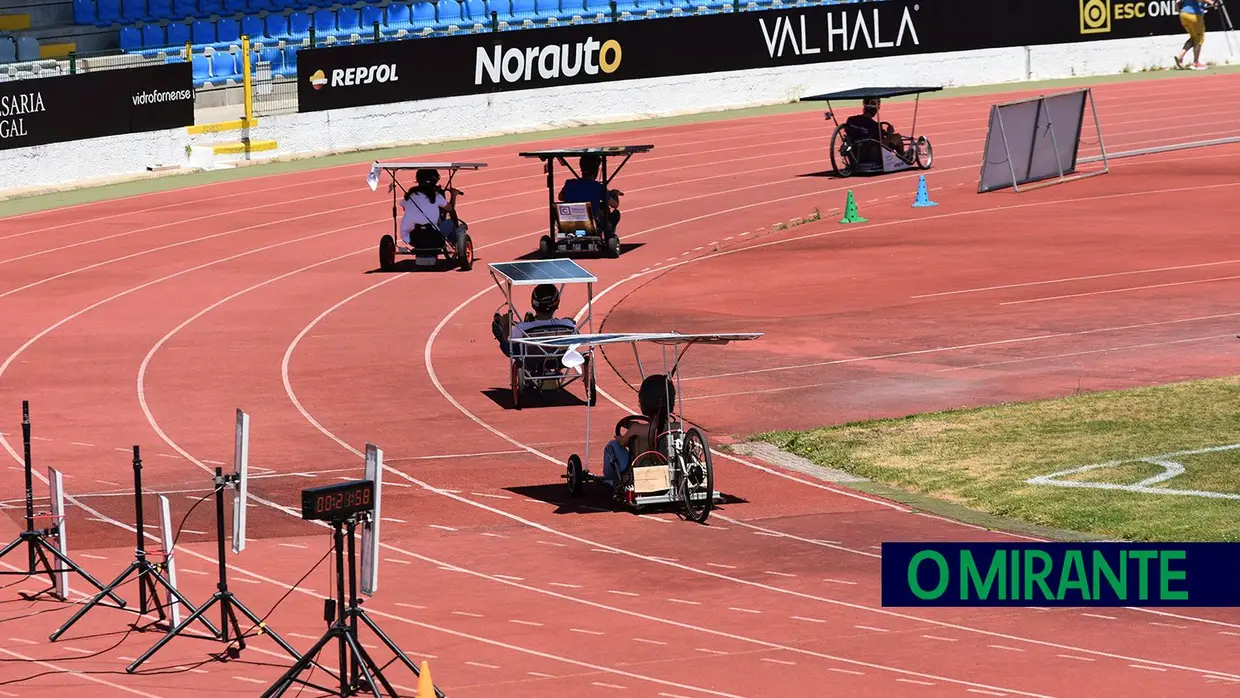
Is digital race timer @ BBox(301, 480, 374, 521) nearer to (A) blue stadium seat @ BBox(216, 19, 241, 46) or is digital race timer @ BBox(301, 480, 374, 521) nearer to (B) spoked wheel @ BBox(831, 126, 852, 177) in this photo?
(B) spoked wheel @ BBox(831, 126, 852, 177)

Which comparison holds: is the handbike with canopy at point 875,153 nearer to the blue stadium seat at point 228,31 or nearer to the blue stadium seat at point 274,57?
the blue stadium seat at point 274,57

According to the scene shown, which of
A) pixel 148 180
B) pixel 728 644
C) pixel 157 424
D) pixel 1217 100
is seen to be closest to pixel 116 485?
pixel 157 424

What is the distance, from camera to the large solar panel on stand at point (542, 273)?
26219 mm

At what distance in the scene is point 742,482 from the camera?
74.1 ft

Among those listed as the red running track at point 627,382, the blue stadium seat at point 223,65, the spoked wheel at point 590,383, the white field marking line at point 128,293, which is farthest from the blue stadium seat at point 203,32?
the spoked wheel at point 590,383

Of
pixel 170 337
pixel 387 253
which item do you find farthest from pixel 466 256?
pixel 170 337

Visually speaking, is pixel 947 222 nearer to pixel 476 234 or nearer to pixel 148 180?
pixel 476 234

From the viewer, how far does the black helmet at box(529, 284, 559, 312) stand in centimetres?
2708

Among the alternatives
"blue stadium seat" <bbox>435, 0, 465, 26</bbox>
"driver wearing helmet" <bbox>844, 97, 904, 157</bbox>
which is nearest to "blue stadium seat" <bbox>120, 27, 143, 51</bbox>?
"blue stadium seat" <bbox>435, 0, 465, 26</bbox>

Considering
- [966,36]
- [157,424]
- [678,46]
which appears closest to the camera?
[157,424]

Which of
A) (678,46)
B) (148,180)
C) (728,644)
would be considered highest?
(678,46)

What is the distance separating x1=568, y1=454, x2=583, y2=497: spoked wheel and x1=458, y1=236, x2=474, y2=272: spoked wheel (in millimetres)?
14499

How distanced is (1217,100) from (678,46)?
50.1 feet

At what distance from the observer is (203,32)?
181ft
